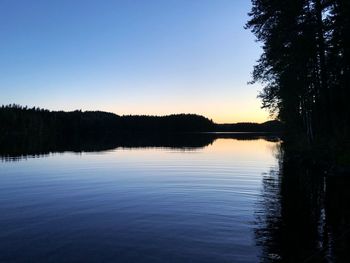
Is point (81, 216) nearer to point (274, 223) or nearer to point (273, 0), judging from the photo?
point (274, 223)

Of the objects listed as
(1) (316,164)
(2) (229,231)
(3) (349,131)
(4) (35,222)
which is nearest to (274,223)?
(2) (229,231)

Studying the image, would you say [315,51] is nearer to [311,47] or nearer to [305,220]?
[311,47]

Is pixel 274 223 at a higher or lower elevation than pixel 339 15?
lower

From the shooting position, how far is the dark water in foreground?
1154cm

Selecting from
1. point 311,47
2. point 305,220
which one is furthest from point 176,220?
point 311,47

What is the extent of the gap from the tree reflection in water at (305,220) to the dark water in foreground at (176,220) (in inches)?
1.4

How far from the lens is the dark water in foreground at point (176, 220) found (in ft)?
Answer: 37.9

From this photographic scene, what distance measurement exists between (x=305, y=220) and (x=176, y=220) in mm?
5296

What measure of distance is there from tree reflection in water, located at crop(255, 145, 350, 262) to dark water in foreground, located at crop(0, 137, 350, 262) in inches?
1.4

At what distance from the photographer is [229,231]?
47.0 ft

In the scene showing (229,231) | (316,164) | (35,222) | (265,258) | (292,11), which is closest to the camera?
(265,258)

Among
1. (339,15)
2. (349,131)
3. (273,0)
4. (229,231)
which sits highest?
(273,0)

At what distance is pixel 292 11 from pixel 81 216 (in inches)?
1081

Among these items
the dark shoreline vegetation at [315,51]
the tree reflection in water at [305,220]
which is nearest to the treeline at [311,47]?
the dark shoreline vegetation at [315,51]
